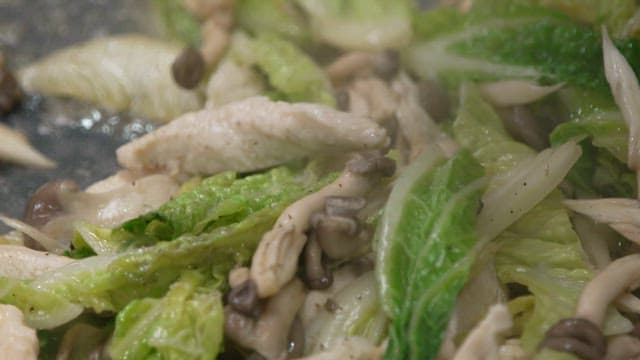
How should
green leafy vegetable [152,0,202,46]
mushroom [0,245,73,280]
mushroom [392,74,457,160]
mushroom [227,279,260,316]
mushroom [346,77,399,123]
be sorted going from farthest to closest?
green leafy vegetable [152,0,202,46], mushroom [346,77,399,123], mushroom [392,74,457,160], mushroom [0,245,73,280], mushroom [227,279,260,316]

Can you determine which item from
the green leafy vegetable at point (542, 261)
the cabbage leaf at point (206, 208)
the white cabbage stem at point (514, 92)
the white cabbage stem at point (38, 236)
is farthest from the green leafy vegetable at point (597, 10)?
the white cabbage stem at point (38, 236)

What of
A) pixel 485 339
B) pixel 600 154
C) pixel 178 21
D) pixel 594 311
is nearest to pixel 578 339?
pixel 594 311

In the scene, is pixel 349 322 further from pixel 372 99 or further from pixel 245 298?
pixel 372 99

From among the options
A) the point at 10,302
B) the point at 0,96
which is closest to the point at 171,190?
the point at 10,302

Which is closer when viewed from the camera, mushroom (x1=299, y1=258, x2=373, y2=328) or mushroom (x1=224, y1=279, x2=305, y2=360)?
mushroom (x1=224, y1=279, x2=305, y2=360)

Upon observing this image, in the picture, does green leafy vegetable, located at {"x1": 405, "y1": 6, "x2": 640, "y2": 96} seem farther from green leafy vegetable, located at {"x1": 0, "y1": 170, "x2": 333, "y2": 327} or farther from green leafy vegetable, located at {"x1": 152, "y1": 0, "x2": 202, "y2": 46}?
green leafy vegetable, located at {"x1": 0, "y1": 170, "x2": 333, "y2": 327}

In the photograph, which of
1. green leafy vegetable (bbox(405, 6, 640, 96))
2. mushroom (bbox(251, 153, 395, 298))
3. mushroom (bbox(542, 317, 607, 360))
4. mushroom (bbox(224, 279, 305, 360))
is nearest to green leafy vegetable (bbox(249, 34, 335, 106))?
green leafy vegetable (bbox(405, 6, 640, 96))

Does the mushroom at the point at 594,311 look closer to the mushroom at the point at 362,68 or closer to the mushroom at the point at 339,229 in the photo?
the mushroom at the point at 339,229
